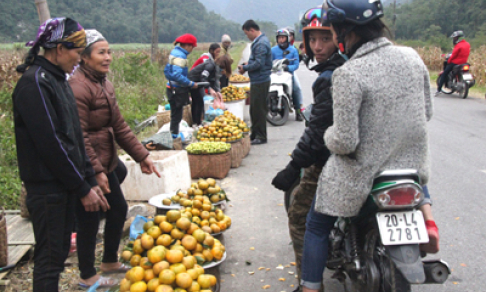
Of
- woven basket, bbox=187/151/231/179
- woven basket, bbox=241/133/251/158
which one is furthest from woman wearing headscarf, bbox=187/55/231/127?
woven basket, bbox=187/151/231/179

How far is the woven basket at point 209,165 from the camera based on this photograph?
21.3 ft

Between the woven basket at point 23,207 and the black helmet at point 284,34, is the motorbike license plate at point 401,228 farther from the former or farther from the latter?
the black helmet at point 284,34

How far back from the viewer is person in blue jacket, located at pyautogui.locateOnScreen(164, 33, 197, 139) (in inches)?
305

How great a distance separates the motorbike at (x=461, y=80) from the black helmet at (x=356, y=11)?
12877 millimetres

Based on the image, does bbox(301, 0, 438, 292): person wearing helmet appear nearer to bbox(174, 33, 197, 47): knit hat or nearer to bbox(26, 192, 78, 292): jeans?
bbox(26, 192, 78, 292): jeans

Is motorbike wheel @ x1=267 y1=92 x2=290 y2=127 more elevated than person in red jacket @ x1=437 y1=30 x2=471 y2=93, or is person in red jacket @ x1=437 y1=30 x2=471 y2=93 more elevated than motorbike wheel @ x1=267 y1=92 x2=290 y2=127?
person in red jacket @ x1=437 y1=30 x2=471 y2=93

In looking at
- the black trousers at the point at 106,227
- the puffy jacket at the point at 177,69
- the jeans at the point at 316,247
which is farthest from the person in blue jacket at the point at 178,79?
the jeans at the point at 316,247

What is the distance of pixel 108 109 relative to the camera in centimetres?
341

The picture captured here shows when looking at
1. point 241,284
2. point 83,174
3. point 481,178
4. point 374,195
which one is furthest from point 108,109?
point 481,178

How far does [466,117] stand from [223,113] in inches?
243

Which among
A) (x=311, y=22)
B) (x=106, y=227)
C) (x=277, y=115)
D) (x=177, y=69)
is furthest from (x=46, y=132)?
(x=277, y=115)

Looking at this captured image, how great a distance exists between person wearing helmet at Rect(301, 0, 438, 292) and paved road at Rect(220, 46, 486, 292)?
Result: 1.36m

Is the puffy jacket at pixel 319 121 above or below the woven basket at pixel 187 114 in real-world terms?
above

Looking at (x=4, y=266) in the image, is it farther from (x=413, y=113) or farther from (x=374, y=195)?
(x=413, y=113)
